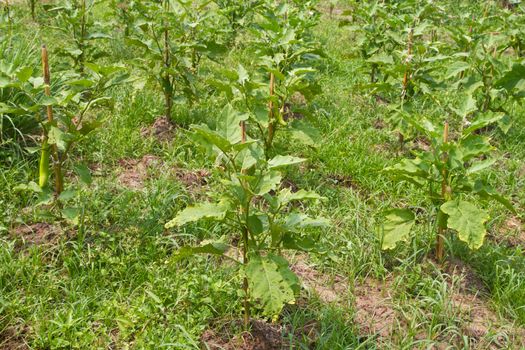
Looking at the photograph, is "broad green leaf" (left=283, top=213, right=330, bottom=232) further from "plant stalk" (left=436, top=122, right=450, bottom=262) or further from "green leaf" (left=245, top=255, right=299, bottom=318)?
"plant stalk" (left=436, top=122, right=450, bottom=262)

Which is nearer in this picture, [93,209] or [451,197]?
[451,197]

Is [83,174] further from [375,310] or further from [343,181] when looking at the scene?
[343,181]

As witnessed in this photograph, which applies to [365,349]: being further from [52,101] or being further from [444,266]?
[52,101]

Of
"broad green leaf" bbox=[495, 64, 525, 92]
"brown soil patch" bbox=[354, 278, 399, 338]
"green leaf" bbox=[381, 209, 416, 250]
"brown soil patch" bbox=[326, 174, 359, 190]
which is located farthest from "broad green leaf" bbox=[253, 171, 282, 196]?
"broad green leaf" bbox=[495, 64, 525, 92]

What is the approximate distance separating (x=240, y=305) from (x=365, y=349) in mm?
681

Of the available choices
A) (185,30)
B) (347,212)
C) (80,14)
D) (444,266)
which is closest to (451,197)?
(444,266)

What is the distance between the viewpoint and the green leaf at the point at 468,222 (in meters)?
3.14

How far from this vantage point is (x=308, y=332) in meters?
2.97

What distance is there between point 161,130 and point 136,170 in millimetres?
623

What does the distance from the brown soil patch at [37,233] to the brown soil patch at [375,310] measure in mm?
1775

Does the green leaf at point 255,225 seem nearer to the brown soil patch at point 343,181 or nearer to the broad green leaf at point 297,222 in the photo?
the broad green leaf at point 297,222

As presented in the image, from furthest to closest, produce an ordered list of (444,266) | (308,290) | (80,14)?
(80,14) → (444,266) → (308,290)

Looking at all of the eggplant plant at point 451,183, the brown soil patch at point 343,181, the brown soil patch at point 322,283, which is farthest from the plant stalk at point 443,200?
the brown soil patch at point 343,181

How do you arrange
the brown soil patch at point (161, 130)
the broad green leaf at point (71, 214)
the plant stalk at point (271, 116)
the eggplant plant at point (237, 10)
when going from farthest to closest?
the eggplant plant at point (237, 10), the brown soil patch at point (161, 130), the plant stalk at point (271, 116), the broad green leaf at point (71, 214)
